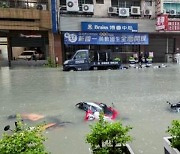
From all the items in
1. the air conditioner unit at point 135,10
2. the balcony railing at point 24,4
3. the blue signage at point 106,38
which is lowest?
the blue signage at point 106,38

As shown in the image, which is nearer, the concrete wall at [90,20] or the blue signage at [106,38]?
the concrete wall at [90,20]

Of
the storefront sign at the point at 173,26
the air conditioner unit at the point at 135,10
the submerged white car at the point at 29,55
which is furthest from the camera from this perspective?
the submerged white car at the point at 29,55

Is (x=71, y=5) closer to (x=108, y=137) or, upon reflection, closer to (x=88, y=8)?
(x=88, y=8)

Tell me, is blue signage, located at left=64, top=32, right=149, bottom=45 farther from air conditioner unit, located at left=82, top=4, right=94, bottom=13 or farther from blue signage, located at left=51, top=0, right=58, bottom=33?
air conditioner unit, located at left=82, top=4, right=94, bottom=13

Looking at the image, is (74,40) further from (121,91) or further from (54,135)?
(54,135)

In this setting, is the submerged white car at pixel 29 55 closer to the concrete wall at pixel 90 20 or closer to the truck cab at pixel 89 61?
the concrete wall at pixel 90 20

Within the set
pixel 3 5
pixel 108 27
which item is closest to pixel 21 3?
pixel 3 5

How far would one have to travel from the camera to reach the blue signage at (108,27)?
21859mm

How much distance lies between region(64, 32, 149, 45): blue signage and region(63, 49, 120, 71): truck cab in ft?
12.7

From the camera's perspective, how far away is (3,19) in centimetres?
2066

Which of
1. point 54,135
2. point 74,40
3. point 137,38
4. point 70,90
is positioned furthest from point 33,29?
point 54,135

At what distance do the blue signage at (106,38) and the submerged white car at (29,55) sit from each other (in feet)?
20.1

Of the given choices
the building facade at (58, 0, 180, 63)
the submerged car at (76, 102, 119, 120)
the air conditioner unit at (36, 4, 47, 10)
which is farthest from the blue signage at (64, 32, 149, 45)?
the submerged car at (76, 102, 119, 120)

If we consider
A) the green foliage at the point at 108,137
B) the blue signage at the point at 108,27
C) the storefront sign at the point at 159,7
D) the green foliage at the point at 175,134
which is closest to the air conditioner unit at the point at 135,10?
the blue signage at the point at 108,27
